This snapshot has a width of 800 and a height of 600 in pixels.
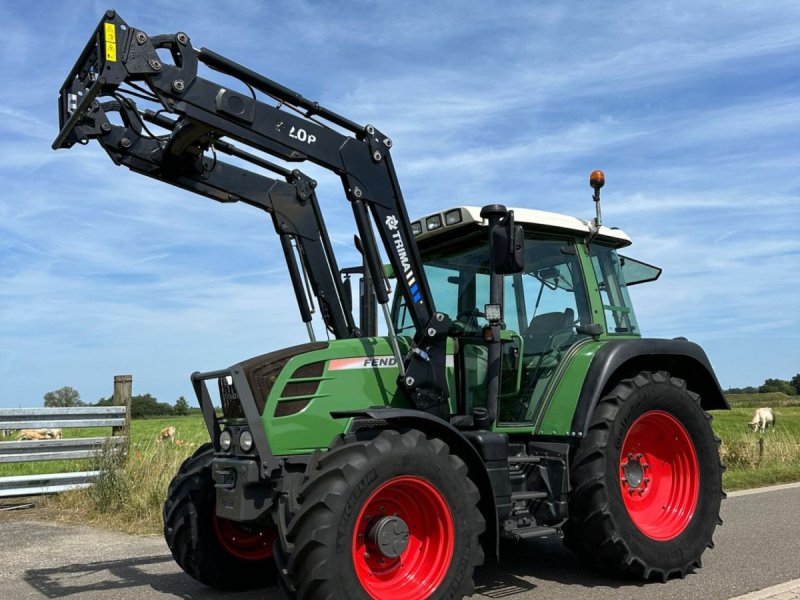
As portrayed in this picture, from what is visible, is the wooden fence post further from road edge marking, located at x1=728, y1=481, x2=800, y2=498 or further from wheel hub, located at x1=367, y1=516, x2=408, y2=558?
road edge marking, located at x1=728, y1=481, x2=800, y2=498

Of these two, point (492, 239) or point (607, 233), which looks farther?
point (607, 233)

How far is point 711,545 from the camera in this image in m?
→ 5.71

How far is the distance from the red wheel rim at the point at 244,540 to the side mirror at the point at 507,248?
2379mm

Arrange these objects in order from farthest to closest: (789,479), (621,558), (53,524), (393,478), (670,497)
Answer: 1. (789,479)
2. (53,524)
3. (670,497)
4. (621,558)
5. (393,478)

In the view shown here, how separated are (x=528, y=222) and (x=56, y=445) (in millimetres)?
6640

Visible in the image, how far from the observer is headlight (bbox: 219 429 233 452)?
4863 mm

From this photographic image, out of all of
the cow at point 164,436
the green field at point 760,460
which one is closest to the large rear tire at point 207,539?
the cow at point 164,436

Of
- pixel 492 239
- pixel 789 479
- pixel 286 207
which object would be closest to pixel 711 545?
pixel 492 239

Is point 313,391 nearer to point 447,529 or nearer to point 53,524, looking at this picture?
point 447,529

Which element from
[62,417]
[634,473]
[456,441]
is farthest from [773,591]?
[62,417]

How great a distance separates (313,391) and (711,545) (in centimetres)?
321

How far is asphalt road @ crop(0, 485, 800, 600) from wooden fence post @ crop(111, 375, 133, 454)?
242 cm

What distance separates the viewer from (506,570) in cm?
564

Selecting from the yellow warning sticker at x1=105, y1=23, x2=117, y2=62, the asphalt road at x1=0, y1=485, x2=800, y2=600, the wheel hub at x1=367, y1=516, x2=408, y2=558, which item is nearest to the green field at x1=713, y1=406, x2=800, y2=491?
the asphalt road at x1=0, y1=485, x2=800, y2=600
